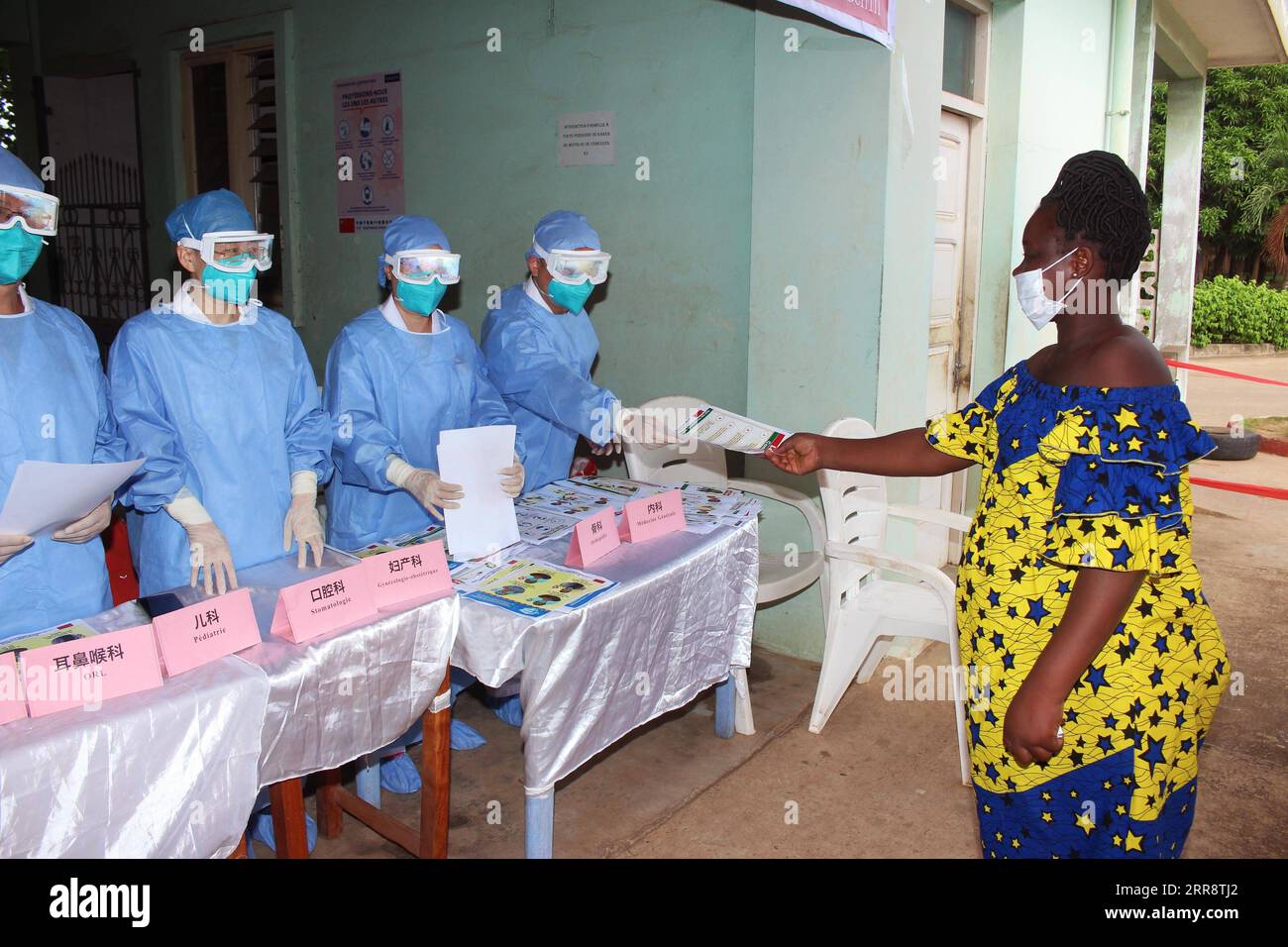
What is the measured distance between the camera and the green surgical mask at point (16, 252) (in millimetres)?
2102

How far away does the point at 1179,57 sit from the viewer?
8.76 meters

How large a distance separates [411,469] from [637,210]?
210 cm

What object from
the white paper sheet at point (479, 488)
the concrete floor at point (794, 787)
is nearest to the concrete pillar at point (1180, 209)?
the concrete floor at point (794, 787)

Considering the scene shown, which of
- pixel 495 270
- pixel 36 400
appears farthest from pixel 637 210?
pixel 36 400

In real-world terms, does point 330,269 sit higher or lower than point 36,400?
higher

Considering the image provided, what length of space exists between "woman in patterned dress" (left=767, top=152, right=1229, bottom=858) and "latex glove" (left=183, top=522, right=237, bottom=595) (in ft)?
5.27

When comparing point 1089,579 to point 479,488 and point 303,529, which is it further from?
point 303,529

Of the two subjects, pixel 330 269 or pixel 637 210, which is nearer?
pixel 637 210

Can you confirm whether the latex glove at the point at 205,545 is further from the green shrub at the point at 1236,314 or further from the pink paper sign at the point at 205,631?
the green shrub at the point at 1236,314

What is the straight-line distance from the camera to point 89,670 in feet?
5.53

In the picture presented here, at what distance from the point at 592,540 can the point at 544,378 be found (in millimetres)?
930

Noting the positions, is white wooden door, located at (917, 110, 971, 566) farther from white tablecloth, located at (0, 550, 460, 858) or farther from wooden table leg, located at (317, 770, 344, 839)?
white tablecloth, located at (0, 550, 460, 858)

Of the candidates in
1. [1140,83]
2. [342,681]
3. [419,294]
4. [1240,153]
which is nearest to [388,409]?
[419,294]

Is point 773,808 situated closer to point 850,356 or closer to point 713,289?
point 850,356
